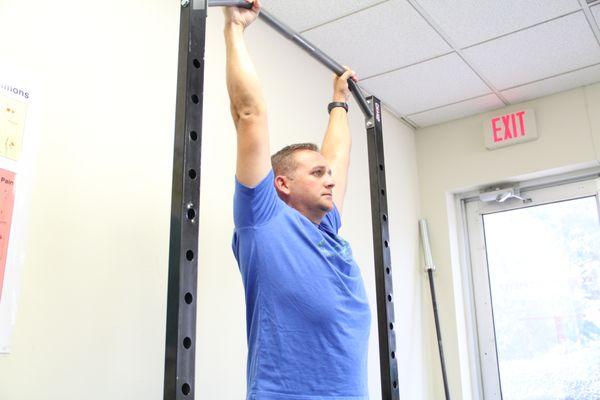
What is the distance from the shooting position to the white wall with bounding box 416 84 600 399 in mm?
2920

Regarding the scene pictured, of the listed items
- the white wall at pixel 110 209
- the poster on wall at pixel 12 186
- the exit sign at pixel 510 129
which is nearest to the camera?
the poster on wall at pixel 12 186

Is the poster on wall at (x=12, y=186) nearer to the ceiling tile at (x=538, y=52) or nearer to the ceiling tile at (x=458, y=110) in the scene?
the ceiling tile at (x=538, y=52)

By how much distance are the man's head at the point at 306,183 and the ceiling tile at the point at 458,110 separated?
1972 millimetres

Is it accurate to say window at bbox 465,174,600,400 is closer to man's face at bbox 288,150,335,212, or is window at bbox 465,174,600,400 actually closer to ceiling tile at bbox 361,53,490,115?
ceiling tile at bbox 361,53,490,115

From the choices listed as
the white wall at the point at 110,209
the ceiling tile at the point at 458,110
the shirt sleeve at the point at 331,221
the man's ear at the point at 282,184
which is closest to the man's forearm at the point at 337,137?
the shirt sleeve at the point at 331,221

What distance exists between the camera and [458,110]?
3.21m

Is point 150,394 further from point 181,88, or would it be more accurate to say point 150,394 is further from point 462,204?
point 462,204

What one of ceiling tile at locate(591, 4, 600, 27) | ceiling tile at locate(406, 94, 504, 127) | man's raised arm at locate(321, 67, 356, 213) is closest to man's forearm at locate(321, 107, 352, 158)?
man's raised arm at locate(321, 67, 356, 213)

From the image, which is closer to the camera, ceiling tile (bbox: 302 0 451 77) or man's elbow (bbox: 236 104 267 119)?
man's elbow (bbox: 236 104 267 119)

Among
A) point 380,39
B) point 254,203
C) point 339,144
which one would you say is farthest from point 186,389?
point 380,39

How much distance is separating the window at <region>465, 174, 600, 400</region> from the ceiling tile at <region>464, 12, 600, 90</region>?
659 millimetres

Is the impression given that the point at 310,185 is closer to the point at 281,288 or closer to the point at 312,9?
the point at 281,288

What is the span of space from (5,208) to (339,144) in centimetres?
89

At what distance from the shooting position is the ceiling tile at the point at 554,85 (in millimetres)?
2824
